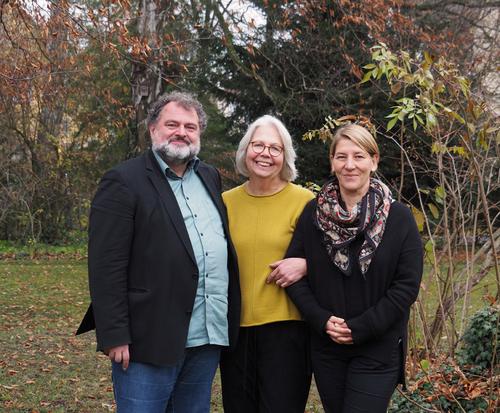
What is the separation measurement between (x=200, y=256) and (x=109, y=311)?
1.60ft

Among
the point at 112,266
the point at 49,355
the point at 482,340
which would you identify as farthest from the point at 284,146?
the point at 49,355

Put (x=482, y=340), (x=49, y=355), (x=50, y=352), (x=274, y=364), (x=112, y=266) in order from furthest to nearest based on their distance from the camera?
(x=50, y=352) → (x=49, y=355) → (x=482, y=340) → (x=274, y=364) → (x=112, y=266)

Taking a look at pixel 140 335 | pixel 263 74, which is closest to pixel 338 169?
pixel 140 335

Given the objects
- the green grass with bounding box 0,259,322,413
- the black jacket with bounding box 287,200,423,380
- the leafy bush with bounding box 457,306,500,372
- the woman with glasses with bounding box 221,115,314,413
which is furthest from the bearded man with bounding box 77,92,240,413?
the green grass with bounding box 0,259,322,413

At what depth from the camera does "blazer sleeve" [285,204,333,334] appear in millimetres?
2939

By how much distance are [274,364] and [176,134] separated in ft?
4.08

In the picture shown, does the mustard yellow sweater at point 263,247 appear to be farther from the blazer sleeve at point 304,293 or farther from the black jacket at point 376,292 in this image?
the black jacket at point 376,292

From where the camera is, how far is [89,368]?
21.2 ft

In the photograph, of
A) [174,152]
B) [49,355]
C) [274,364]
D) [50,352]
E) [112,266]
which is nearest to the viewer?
[112,266]

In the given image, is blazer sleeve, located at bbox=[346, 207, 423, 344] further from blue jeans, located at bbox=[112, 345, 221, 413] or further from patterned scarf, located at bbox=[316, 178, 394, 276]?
blue jeans, located at bbox=[112, 345, 221, 413]

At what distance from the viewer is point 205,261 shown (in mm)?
2982

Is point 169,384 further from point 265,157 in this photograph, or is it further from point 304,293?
point 265,157

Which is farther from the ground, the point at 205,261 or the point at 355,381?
the point at 205,261

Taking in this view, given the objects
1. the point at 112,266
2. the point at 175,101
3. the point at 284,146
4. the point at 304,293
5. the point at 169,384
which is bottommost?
the point at 169,384
